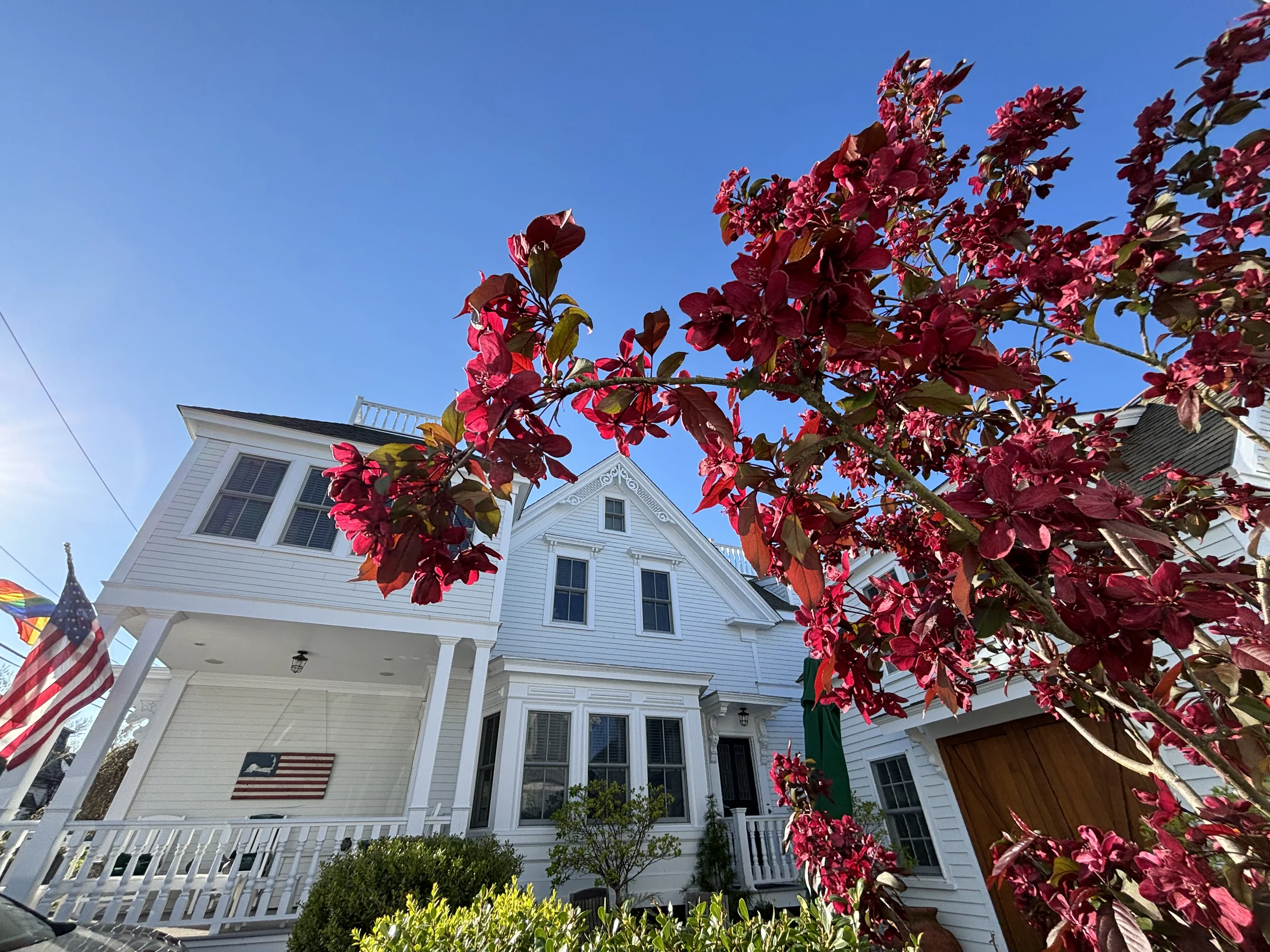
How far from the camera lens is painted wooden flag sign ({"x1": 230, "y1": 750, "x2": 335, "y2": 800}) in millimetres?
8289

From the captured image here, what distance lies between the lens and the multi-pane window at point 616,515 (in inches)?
459

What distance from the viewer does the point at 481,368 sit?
3.84 feet

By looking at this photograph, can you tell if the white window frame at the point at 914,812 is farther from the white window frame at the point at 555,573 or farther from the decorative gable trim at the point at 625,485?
the decorative gable trim at the point at 625,485

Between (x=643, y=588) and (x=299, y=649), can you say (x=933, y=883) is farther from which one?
(x=299, y=649)

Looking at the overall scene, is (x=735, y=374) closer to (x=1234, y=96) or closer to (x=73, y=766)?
(x=1234, y=96)

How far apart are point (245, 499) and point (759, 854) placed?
A: 9105 millimetres

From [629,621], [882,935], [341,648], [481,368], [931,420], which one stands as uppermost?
[629,621]

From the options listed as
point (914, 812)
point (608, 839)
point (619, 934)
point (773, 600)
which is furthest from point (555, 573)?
point (619, 934)

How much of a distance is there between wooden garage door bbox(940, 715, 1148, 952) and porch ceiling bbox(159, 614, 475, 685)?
22.0 feet

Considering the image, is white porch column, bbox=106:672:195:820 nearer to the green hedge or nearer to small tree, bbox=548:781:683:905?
small tree, bbox=548:781:683:905

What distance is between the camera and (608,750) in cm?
857

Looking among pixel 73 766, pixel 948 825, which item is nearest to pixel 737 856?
pixel 948 825

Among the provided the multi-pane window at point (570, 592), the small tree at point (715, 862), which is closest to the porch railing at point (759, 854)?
the small tree at point (715, 862)

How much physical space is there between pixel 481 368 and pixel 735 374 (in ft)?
1.91
